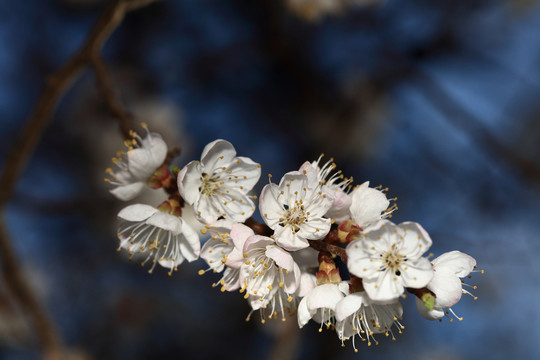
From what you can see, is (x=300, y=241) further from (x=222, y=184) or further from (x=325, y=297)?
(x=222, y=184)

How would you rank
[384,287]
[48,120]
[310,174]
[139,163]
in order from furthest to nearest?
1. [48,120]
2. [139,163]
3. [310,174]
4. [384,287]

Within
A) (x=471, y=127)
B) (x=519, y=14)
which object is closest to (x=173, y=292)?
(x=471, y=127)

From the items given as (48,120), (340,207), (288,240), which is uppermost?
(48,120)

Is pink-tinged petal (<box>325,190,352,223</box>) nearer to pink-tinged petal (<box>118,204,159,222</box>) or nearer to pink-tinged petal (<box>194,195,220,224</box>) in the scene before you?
pink-tinged petal (<box>194,195,220,224</box>)

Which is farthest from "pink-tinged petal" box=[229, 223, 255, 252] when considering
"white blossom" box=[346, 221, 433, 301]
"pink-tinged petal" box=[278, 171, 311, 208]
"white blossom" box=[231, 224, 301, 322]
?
"white blossom" box=[346, 221, 433, 301]

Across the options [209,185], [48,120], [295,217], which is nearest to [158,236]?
[209,185]

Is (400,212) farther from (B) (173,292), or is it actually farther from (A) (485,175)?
(B) (173,292)
